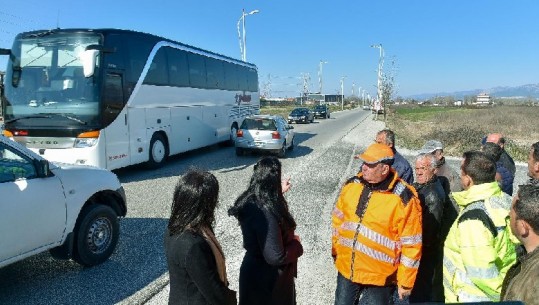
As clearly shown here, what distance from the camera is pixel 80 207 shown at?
4.77 metres

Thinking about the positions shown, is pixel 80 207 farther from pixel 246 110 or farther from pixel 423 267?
pixel 246 110

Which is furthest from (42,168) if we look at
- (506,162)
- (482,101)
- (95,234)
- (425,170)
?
(482,101)

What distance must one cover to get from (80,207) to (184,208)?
118 inches

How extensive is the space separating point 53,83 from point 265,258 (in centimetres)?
847

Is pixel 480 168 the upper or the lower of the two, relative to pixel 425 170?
upper

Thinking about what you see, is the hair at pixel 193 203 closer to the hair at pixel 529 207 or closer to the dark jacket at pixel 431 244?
the hair at pixel 529 207

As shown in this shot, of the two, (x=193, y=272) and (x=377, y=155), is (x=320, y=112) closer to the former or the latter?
(x=377, y=155)

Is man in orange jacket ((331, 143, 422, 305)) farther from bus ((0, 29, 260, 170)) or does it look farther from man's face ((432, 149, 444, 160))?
bus ((0, 29, 260, 170))

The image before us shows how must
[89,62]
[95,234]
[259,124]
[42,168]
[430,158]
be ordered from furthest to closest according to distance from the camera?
[259,124] → [89,62] → [95,234] → [42,168] → [430,158]

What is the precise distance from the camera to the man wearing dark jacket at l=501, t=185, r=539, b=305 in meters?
1.83

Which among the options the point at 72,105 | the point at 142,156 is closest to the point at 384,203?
the point at 72,105

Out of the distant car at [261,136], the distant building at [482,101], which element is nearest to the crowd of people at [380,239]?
the distant car at [261,136]

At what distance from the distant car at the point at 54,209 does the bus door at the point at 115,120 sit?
179 inches

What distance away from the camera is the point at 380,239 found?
2938 mm
